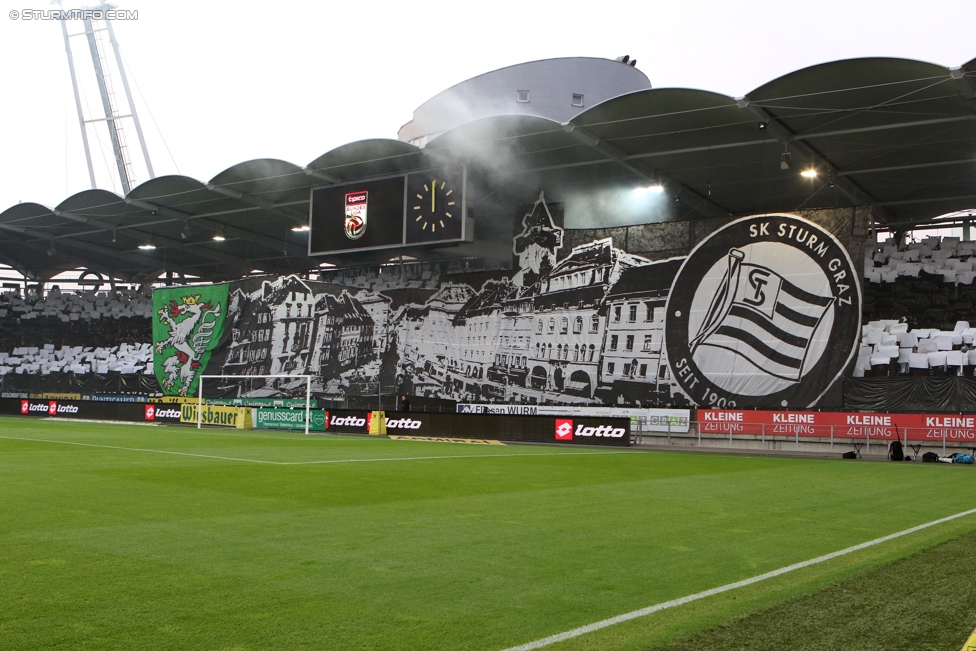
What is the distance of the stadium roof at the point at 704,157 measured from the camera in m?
28.6

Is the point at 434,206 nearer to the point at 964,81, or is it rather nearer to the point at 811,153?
the point at 811,153

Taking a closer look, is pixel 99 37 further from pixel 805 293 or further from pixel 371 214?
pixel 805 293

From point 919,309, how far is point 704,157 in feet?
36.1

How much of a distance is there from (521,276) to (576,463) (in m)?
20.7

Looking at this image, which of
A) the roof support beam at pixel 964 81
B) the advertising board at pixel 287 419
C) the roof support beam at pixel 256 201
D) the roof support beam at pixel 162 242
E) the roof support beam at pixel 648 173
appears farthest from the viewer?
the roof support beam at pixel 162 242

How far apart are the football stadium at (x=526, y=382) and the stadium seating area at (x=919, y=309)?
5.9 inches

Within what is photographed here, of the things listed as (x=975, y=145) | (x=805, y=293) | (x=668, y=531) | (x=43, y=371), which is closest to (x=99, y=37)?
(x=43, y=371)

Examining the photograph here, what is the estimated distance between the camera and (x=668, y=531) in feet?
30.4

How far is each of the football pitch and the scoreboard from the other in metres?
21.5

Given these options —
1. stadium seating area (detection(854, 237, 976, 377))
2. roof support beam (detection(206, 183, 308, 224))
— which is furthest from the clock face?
stadium seating area (detection(854, 237, 976, 377))

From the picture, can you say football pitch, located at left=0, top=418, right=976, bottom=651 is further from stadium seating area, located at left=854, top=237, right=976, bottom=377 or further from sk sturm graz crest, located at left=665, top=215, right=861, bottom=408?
stadium seating area, located at left=854, top=237, right=976, bottom=377

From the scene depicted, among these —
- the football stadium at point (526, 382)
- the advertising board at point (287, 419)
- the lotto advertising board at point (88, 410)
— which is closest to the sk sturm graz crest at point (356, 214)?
the football stadium at point (526, 382)

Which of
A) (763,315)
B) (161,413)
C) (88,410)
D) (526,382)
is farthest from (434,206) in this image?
(88,410)

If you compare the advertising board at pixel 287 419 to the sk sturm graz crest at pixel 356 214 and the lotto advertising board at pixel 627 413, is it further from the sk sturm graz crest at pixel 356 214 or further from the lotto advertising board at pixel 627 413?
the sk sturm graz crest at pixel 356 214
